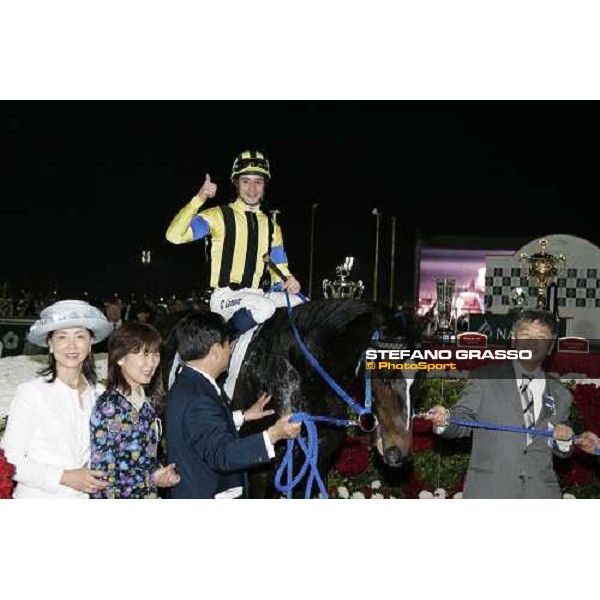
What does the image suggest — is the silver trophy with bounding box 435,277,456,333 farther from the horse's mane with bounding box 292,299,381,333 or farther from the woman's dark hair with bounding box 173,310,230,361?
the woman's dark hair with bounding box 173,310,230,361

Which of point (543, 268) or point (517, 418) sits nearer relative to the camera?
point (517, 418)

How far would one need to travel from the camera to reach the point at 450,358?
15.6 feet

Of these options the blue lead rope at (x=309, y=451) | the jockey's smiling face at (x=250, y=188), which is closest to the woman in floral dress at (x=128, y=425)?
the blue lead rope at (x=309, y=451)

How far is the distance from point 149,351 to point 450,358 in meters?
1.90

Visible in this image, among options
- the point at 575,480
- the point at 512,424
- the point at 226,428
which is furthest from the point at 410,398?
the point at 575,480

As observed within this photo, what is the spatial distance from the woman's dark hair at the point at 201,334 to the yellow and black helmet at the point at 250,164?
1.73 m

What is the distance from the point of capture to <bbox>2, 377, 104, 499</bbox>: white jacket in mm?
3590

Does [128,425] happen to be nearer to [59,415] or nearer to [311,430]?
[59,415]

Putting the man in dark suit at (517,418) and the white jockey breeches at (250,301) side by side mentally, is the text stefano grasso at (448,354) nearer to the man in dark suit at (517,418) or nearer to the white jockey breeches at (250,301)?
the man in dark suit at (517,418)

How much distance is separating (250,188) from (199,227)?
453 millimetres

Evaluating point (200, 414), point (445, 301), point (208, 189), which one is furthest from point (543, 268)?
point (200, 414)

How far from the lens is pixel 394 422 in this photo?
412 cm

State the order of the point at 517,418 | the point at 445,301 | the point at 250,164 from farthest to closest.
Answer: the point at 445,301 < the point at 250,164 < the point at 517,418

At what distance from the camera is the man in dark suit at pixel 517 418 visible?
409 cm
